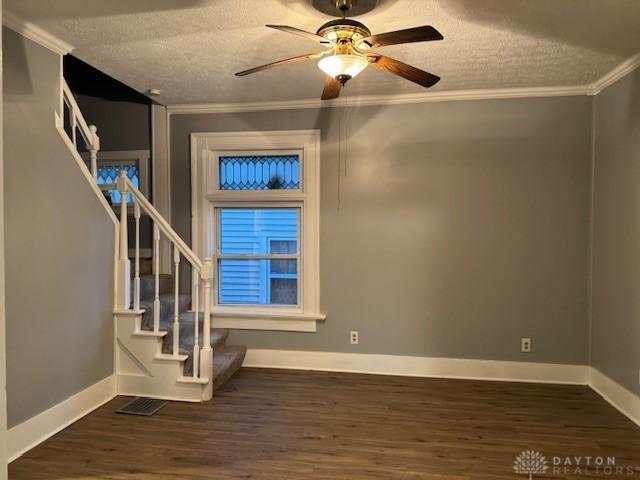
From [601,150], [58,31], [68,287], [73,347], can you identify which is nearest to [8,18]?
Answer: [58,31]

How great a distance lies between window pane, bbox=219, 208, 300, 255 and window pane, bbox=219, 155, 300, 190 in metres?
0.23

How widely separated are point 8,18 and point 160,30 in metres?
0.82

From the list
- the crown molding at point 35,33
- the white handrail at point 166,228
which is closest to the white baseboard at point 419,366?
the white handrail at point 166,228

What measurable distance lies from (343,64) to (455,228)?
2.14 metres

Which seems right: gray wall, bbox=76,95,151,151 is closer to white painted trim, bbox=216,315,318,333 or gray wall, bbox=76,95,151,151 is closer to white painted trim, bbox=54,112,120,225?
white painted trim, bbox=54,112,120,225

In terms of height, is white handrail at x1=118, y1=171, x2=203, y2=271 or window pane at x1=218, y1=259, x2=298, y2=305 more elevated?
white handrail at x1=118, y1=171, x2=203, y2=271

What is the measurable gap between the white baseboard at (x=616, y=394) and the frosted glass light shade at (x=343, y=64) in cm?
290

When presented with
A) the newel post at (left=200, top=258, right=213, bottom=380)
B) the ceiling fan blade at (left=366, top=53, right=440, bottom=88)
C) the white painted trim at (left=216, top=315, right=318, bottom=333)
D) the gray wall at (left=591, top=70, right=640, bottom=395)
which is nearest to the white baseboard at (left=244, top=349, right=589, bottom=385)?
the white painted trim at (left=216, top=315, right=318, bottom=333)

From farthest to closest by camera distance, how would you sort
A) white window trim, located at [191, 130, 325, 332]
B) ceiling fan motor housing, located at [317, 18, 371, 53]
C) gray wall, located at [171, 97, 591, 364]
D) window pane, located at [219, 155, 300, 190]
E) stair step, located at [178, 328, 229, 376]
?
window pane, located at [219, 155, 300, 190], white window trim, located at [191, 130, 325, 332], gray wall, located at [171, 97, 591, 364], stair step, located at [178, 328, 229, 376], ceiling fan motor housing, located at [317, 18, 371, 53]

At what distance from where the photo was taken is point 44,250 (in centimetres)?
279

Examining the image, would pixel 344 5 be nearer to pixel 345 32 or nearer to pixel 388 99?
pixel 345 32

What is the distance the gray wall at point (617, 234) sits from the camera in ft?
10.2

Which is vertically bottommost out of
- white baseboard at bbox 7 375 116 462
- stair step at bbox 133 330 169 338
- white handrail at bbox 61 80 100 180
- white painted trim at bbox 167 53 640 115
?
white baseboard at bbox 7 375 116 462

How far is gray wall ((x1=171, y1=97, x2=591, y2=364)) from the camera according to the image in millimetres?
3785
